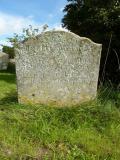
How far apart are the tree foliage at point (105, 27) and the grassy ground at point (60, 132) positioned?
7.22 metres

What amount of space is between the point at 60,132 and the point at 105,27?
10.9 meters

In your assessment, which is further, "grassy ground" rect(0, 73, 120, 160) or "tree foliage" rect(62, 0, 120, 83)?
"tree foliage" rect(62, 0, 120, 83)

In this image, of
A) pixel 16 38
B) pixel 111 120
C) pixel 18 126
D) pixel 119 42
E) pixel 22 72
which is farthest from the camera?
Answer: pixel 16 38

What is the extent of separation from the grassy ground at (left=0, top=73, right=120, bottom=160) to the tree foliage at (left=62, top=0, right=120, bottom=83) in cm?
722

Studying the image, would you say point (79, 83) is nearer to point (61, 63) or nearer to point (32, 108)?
point (61, 63)

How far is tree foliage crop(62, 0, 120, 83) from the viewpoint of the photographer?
50.4 feet

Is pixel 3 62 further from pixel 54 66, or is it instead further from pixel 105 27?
pixel 54 66

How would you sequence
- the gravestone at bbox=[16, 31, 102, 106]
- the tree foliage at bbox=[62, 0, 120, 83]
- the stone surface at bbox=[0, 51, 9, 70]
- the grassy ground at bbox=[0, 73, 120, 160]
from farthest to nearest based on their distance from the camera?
the stone surface at bbox=[0, 51, 9, 70]
the tree foliage at bbox=[62, 0, 120, 83]
the gravestone at bbox=[16, 31, 102, 106]
the grassy ground at bbox=[0, 73, 120, 160]

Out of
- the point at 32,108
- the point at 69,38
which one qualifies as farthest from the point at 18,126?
the point at 69,38

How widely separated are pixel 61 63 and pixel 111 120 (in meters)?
1.58

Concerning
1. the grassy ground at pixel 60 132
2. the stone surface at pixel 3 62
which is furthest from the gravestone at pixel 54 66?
the stone surface at pixel 3 62

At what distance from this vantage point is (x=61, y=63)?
301 inches

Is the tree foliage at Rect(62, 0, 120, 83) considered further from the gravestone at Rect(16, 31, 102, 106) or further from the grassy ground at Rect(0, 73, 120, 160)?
the grassy ground at Rect(0, 73, 120, 160)

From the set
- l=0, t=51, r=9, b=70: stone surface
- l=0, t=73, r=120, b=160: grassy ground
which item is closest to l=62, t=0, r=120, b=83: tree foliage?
l=0, t=73, r=120, b=160: grassy ground
